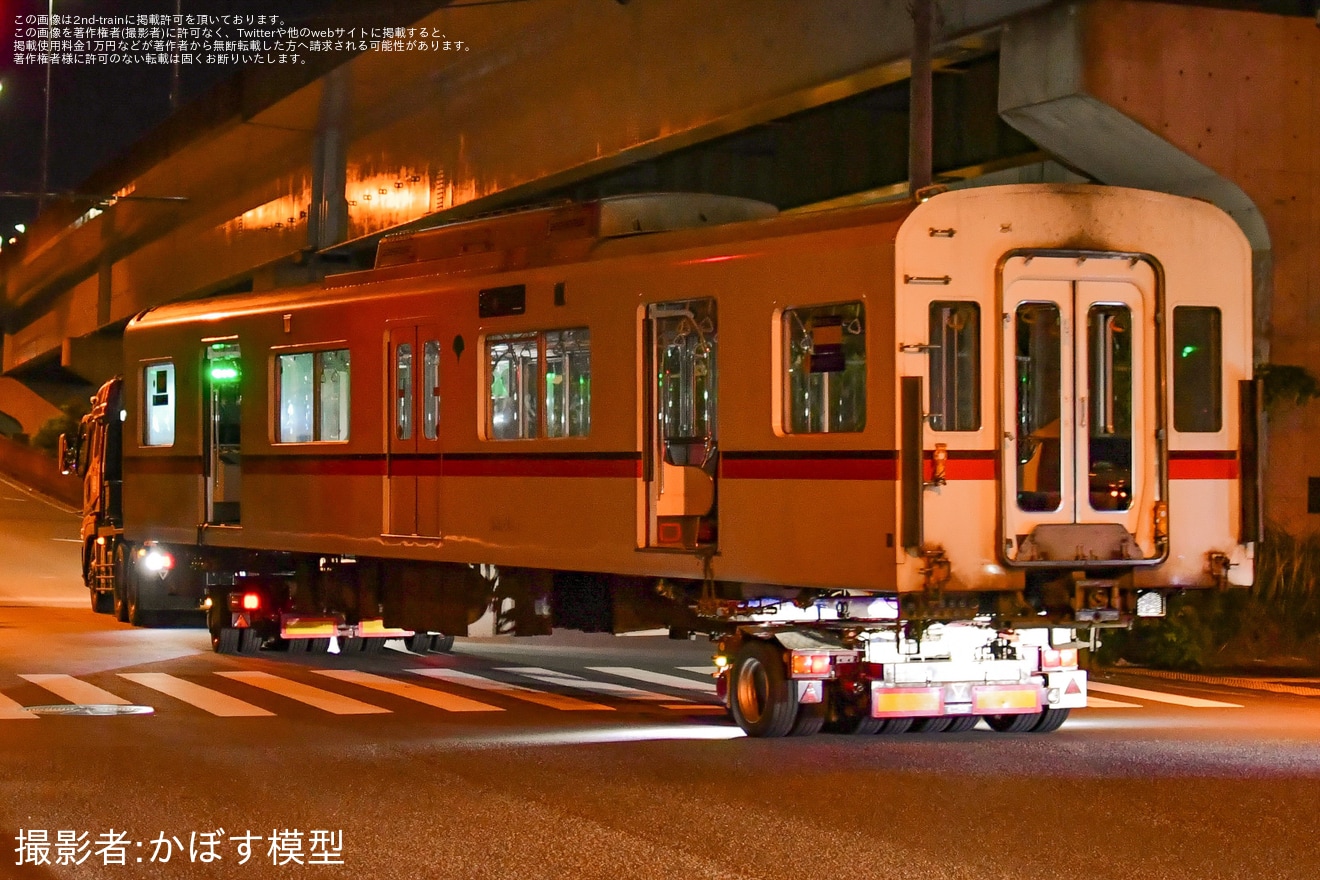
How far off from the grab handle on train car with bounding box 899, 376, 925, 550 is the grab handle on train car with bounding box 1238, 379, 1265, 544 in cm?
259

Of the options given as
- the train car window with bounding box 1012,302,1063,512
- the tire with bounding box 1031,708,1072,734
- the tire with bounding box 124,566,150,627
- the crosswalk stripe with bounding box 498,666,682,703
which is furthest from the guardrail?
the train car window with bounding box 1012,302,1063,512

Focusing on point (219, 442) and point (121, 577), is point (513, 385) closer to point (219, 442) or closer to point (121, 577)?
point (219, 442)

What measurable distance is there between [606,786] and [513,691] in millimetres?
6220

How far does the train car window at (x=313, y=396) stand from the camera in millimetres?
18031

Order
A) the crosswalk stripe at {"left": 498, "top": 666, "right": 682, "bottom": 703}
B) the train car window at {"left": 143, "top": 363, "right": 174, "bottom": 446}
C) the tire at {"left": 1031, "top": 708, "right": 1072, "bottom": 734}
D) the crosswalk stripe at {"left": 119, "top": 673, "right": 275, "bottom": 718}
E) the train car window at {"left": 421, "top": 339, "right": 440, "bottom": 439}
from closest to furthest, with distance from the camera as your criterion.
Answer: the tire at {"left": 1031, "top": 708, "right": 1072, "bottom": 734}
the crosswalk stripe at {"left": 119, "top": 673, "right": 275, "bottom": 718}
the train car window at {"left": 421, "top": 339, "right": 440, "bottom": 439}
the crosswalk stripe at {"left": 498, "top": 666, "right": 682, "bottom": 703}
the train car window at {"left": 143, "top": 363, "right": 174, "bottom": 446}

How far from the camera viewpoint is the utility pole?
19.0 metres

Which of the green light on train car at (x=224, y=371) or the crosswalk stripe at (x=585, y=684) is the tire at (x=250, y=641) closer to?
the green light on train car at (x=224, y=371)

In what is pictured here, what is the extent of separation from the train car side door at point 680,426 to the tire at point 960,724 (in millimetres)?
2150

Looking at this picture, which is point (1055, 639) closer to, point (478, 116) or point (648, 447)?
point (648, 447)

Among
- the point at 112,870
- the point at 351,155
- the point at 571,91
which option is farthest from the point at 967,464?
the point at 351,155

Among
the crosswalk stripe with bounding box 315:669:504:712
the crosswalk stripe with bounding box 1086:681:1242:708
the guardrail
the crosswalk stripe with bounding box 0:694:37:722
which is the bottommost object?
the crosswalk stripe with bounding box 1086:681:1242:708

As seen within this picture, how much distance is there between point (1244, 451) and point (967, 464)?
226 centimetres

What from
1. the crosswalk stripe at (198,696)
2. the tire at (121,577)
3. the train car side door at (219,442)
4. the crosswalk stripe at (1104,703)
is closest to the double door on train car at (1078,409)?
the crosswalk stripe at (1104,703)

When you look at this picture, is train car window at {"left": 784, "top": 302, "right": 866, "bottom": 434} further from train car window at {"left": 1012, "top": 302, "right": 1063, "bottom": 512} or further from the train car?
train car window at {"left": 1012, "top": 302, "right": 1063, "bottom": 512}
